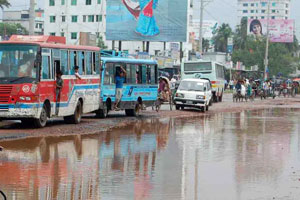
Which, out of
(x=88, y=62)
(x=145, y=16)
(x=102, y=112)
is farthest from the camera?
(x=145, y=16)

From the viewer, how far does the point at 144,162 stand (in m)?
14.7

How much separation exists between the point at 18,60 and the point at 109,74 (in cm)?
705

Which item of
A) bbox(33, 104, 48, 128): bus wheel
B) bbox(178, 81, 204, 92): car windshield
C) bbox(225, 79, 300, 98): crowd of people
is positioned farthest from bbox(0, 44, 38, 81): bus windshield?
bbox(225, 79, 300, 98): crowd of people

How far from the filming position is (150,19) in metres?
59.6

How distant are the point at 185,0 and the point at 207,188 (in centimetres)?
5035

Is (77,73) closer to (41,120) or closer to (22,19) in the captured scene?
(41,120)

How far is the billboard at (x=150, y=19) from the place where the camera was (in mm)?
59719

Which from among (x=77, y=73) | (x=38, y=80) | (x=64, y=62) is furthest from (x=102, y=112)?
(x=38, y=80)

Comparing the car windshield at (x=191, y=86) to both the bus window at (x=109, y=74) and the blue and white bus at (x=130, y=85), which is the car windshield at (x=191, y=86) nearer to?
the blue and white bus at (x=130, y=85)

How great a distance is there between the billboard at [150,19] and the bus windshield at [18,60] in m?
39.3

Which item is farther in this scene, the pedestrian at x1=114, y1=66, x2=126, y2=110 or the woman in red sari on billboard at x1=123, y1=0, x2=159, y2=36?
the woman in red sari on billboard at x1=123, y1=0, x2=159, y2=36

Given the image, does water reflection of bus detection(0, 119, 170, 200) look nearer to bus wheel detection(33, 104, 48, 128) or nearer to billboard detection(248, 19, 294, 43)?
bus wheel detection(33, 104, 48, 128)

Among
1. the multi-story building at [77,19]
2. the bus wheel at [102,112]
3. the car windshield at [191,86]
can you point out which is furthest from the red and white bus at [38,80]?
the multi-story building at [77,19]

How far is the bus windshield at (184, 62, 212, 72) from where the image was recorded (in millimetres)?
47688
